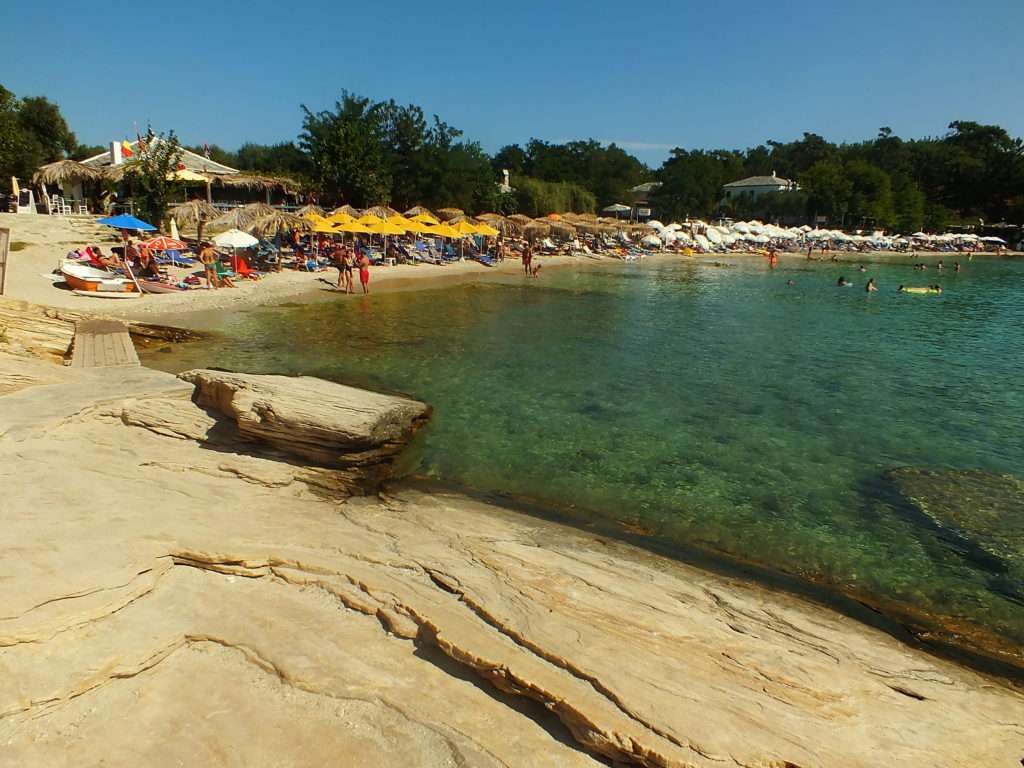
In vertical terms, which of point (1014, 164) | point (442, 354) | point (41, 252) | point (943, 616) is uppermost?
point (1014, 164)

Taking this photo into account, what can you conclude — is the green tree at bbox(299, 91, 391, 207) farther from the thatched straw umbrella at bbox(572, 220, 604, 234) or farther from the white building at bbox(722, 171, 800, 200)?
the white building at bbox(722, 171, 800, 200)

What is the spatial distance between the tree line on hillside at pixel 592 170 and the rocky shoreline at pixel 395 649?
28289 mm

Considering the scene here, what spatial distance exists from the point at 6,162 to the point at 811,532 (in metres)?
34.2

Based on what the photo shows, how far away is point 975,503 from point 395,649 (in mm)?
7109

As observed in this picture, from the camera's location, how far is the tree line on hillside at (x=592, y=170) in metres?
33.3

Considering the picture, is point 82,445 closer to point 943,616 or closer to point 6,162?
point 943,616

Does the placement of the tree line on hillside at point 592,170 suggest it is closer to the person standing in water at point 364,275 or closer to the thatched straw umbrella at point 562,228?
the thatched straw umbrella at point 562,228

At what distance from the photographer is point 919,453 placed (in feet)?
27.0

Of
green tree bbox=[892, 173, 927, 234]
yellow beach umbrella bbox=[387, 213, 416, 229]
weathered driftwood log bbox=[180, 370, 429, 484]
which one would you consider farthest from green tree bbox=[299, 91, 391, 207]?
green tree bbox=[892, 173, 927, 234]

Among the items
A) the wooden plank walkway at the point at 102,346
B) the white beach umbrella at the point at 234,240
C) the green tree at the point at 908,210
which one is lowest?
the wooden plank walkway at the point at 102,346

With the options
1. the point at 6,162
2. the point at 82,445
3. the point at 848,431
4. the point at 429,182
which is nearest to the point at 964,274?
the point at 429,182

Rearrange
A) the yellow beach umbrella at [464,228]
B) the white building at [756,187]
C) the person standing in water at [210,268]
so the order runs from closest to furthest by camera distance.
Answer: the person standing in water at [210,268] → the yellow beach umbrella at [464,228] → the white building at [756,187]

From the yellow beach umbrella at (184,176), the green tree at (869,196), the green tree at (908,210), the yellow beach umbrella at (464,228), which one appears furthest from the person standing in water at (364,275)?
the green tree at (908,210)

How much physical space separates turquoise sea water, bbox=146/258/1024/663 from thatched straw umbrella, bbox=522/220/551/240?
17122 mm
